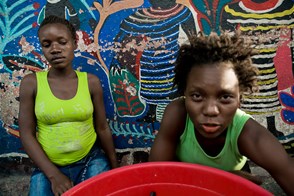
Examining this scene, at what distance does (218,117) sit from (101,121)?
0.87 metres

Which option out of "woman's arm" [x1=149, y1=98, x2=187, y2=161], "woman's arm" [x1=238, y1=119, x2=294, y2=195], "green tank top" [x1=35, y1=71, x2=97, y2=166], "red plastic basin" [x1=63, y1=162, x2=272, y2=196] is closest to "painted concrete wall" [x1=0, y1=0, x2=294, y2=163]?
"green tank top" [x1=35, y1=71, x2=97, y2=166]

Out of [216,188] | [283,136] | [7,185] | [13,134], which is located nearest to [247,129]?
[216,188]

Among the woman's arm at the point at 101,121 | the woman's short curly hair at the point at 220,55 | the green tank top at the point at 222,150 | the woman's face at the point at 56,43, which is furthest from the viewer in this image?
the woman's arm at the point at 101,121

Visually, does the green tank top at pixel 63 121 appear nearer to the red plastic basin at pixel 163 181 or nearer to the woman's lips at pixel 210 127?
the red plastic basin at pixel 163 181

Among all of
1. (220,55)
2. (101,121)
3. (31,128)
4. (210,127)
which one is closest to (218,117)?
(210,127)

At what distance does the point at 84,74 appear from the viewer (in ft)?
6.66

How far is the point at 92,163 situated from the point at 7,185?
0.72m

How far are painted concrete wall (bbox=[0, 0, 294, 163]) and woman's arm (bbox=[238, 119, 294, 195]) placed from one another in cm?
73

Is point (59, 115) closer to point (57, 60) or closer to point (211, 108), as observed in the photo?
point (57, 60)

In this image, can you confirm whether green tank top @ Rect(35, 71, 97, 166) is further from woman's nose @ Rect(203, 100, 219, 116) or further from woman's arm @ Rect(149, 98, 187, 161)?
woman's nose @ Rect(203, 100, 219, 116)

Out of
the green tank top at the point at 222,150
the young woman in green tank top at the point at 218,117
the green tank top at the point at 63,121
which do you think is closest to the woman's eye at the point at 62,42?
the green tank top at the point at 63,121

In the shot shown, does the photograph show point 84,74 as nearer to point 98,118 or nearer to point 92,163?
point 98,118

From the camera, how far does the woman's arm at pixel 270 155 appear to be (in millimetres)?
1415

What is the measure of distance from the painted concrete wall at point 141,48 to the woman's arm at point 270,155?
73cm
